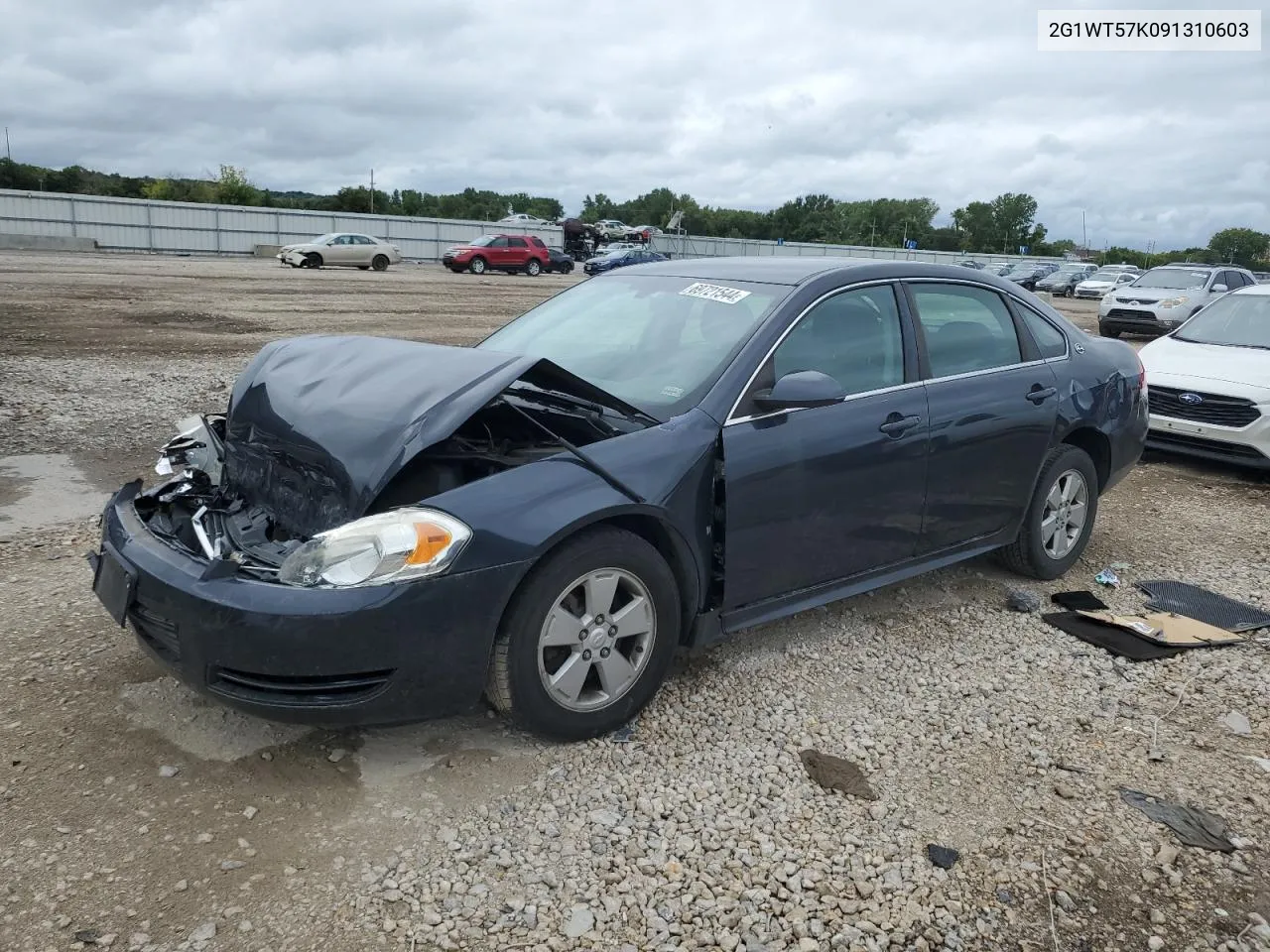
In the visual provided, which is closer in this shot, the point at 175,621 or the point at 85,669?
the point at 175,621

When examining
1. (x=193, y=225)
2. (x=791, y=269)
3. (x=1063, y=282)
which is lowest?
(x=791, y=269)

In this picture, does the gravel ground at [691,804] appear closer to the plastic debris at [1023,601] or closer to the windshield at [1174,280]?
the plastic debris at [1023,601]

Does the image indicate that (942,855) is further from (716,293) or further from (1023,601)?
(716,293)

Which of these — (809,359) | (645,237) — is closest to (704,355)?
(809,359)

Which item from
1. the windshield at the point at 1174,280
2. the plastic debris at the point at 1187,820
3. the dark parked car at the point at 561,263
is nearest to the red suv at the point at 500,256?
the dark parked car at the point at 561,263

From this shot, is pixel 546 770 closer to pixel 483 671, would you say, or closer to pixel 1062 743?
pixel 483 671

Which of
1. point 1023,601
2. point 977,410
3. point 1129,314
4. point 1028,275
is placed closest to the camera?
point 977,410

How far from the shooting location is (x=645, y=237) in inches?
2191

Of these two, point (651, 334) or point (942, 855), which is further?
point (651, 334)

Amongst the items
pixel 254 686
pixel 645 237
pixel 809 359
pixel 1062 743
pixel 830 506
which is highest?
pixel 645 237

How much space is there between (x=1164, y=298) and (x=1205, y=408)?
44.7ft

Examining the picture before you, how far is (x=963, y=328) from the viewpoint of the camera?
465 centimetres

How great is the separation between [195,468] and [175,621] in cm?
127

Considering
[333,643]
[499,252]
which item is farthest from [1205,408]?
[499,252]
